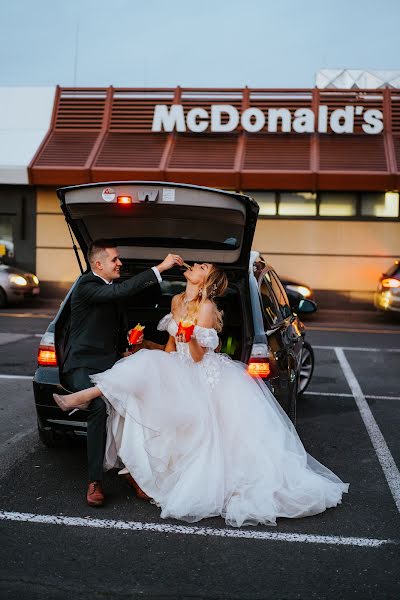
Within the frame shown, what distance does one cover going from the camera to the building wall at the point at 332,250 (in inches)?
738

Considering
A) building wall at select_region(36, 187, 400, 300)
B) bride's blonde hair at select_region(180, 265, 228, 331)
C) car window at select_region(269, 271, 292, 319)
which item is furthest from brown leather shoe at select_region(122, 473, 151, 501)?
building wall at select_region(36, 187, 400, 300)

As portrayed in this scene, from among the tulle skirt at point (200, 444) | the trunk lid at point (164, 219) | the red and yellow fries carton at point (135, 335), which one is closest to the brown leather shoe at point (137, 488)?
the tulle skirt at point (200, 444)

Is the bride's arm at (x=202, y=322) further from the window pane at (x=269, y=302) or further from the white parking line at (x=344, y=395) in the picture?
the white parking line at (x=344, y=395)

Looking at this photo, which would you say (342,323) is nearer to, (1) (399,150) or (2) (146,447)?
(1) (399,150)

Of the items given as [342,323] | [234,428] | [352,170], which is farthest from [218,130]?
[234,428]

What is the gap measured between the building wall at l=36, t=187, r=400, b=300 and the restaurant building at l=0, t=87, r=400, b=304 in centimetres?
3

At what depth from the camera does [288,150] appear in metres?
18.2

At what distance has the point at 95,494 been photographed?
15.1 feet

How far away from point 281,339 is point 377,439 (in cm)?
147

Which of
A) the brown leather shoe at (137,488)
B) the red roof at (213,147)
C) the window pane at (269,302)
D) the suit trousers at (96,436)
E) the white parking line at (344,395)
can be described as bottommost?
the brown leather shoe at (137,488)

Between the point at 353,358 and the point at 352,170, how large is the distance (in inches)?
305

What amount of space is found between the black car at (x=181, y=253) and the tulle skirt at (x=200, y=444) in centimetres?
45

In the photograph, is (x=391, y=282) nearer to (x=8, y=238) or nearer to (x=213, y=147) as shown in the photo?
(x=213, y=147)

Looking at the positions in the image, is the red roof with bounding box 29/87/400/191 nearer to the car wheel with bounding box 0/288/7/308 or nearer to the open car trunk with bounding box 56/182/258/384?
the car wheel with bounding box 0/288/7/308
